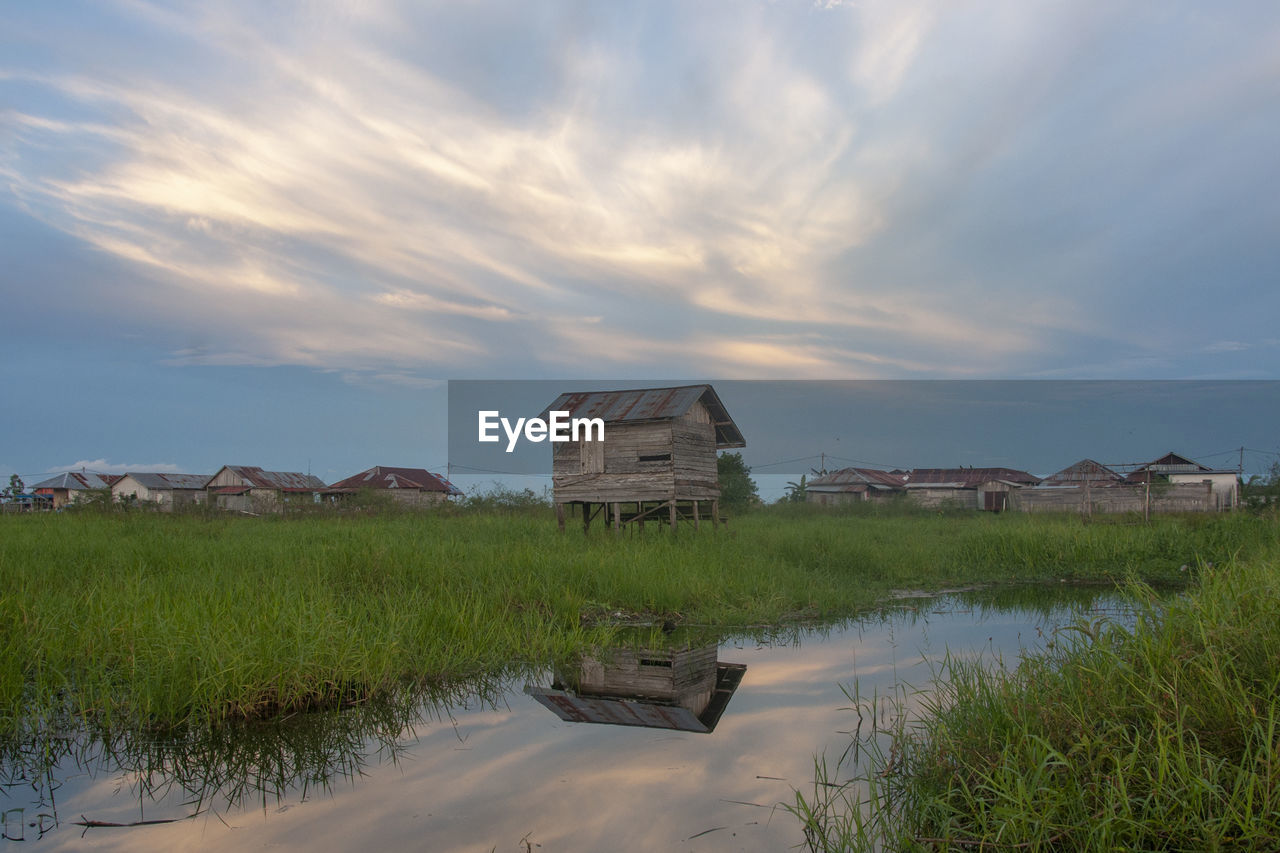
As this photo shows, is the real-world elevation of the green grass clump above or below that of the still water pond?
above

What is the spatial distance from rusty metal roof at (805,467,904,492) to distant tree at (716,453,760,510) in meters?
19.2

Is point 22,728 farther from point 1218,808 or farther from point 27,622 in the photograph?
point 1218,808

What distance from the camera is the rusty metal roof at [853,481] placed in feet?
180

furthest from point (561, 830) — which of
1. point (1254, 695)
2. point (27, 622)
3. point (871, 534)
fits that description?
point (871, 534)

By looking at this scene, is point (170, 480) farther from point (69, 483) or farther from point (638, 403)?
point (638, 403)

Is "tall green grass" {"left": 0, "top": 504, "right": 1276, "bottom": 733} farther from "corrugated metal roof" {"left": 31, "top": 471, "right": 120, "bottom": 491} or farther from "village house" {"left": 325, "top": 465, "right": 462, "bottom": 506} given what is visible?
"corrugated metal roof" {"left": 31, "top": 471, "right": 120, "bottom": 491}

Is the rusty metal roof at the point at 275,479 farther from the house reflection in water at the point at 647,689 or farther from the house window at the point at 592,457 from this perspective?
the house reflection in water at the point at 647,689

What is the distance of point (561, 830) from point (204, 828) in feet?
6.15

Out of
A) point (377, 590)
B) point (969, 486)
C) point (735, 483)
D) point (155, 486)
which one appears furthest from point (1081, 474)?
point (155, 486)

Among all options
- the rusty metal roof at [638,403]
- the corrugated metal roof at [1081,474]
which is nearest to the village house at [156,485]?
the rusty metal roof at [638,403]

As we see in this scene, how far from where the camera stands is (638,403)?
18344 mm

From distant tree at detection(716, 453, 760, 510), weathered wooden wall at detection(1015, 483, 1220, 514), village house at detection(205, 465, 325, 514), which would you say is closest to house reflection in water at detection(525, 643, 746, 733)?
distant tree at detection(716, 453, 760, 510)

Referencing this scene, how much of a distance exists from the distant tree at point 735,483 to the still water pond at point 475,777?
2700 cm

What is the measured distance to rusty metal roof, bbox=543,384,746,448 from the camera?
696 inches
